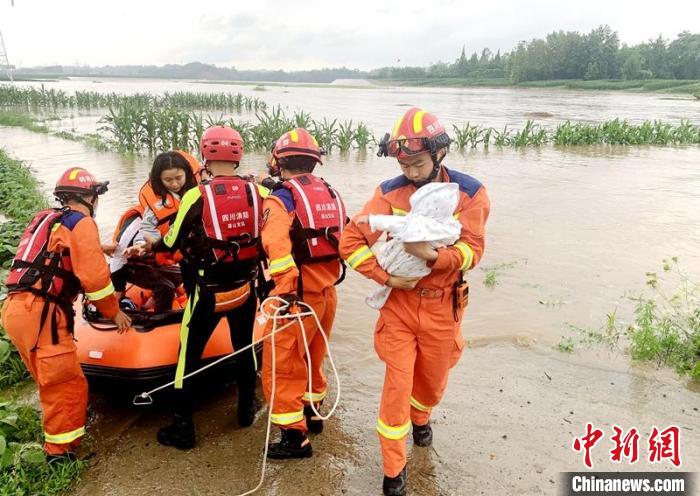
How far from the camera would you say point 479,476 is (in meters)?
2.77

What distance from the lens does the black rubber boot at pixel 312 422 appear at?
3.13 metres

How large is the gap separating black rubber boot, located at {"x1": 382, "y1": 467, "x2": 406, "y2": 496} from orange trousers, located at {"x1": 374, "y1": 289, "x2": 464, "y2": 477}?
0.04 metres

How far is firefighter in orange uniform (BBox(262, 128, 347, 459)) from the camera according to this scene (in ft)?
8.93

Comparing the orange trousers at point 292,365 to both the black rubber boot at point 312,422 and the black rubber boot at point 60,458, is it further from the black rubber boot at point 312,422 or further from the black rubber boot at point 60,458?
the black rubber boot at point 60,458

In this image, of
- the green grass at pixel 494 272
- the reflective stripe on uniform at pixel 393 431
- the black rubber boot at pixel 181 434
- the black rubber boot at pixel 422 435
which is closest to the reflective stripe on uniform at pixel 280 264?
the reflective stripe on uniform at pixel 393 431

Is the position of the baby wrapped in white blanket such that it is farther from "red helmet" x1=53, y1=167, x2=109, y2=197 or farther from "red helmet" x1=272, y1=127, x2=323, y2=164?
"red helmet" x1=53, y1=167, x2=109, y2=197

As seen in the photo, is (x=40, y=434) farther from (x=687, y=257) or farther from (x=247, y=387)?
(x=687, y=257)

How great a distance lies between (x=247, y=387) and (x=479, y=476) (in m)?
1.44

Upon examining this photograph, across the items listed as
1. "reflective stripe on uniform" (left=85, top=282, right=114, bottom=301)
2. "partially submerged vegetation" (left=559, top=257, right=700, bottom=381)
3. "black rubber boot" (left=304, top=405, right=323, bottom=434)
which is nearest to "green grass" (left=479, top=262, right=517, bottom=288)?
"partially submerged vegetation" (left=559, top=257, right=700, bottom=381)

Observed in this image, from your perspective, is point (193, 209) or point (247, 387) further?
point (247, 387)

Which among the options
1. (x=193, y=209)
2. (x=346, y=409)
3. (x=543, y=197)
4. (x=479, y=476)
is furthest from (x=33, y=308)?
(x=543, y=197)

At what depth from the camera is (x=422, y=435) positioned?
3.00 metres

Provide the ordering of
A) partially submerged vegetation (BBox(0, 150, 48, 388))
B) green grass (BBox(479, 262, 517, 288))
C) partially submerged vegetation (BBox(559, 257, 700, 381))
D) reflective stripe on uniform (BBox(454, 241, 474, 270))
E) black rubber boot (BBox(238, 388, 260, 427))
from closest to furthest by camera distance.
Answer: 1. reflective stripe on uniform (BBox(454, 241, 474, 270))
2. black rubber boot (BBox(238, 388, 260, 427))
3. partially submerged vegetation (BBox(0, 150, 48, 388))
4. partially submerged vegetation (BBox(559, 257, 700, 381))
5. green grass (BBox(479, 262, 517, 288))

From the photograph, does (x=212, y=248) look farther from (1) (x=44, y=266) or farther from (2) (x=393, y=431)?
(2) (x=393, y=431)
